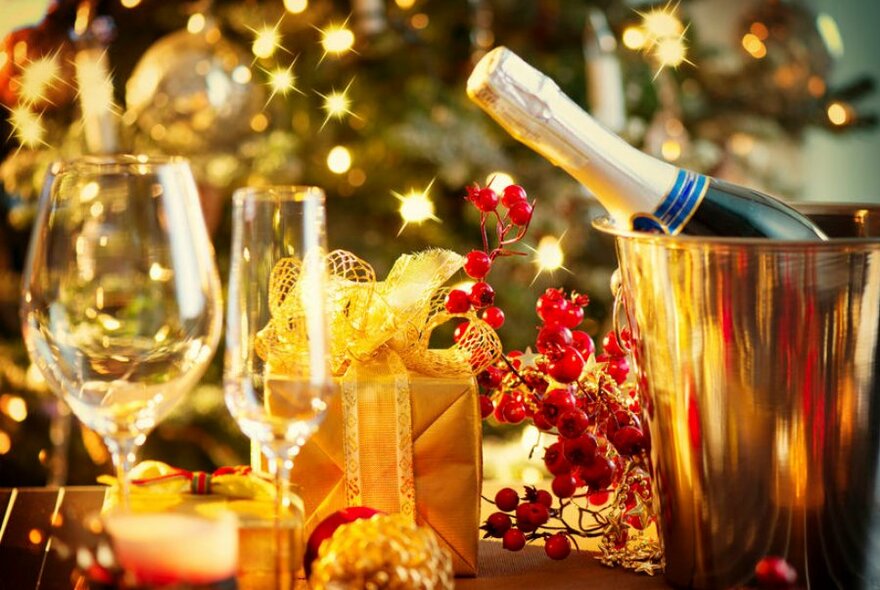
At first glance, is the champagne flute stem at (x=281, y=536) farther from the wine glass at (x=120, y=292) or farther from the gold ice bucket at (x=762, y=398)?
the gold ice bucket at (x=762, y=398)

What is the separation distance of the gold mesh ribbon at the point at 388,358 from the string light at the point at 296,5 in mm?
1098

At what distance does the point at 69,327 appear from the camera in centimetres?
67

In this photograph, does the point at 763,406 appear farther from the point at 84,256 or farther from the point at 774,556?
the point at 84,256

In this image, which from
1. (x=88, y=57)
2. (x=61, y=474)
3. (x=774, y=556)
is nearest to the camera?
(x=774, y=556)

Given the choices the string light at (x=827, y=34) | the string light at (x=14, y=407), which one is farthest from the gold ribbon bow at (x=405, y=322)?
the string light at (x=827, y=34)

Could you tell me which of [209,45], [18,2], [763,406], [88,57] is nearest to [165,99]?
[209,45]

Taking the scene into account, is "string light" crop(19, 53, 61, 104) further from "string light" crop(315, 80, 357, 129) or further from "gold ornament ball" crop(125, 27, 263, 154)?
"string light" crop(315, 80, 357, 129)

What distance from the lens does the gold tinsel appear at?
67cm

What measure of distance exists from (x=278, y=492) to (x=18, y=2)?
157 centimetres

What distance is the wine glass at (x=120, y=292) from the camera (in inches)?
25.9

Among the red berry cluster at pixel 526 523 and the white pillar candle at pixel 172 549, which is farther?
the red berry cluster at pixel 526 523

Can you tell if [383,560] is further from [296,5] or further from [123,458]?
[296,5]

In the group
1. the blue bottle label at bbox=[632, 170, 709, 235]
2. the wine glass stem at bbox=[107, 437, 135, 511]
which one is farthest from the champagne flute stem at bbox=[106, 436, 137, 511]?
the blue bottle label at bbox=[632, 170, 709, 235]

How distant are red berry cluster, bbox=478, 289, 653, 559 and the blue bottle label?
8 centimetres
